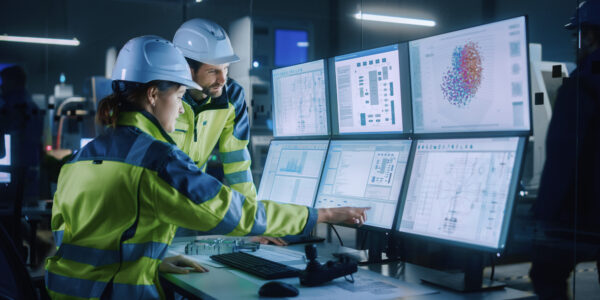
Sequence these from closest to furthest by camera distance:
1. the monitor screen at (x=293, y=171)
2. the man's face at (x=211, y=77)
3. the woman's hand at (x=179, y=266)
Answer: the woman's hand at (x=179, y=266)
the monitor screen at (x=293, y=171)
the man's face at (x=211, y=77)

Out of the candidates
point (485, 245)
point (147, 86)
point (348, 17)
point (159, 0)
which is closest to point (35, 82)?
point (159, 0)

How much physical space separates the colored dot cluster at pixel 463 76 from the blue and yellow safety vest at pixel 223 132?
112 centimetres

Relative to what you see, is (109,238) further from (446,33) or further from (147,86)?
(446,33)

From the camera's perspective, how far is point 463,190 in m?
1.49

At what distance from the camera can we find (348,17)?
4.20 meters

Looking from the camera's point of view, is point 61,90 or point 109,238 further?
point 61,90

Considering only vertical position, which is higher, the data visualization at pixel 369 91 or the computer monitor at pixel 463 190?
the data visualization at pixel 369 91

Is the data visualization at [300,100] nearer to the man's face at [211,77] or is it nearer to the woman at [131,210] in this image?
the man's face at [211,77]

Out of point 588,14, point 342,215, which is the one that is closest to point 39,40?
point 342,215

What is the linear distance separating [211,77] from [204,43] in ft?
0.52

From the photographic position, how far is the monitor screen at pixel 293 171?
2090 millimetres

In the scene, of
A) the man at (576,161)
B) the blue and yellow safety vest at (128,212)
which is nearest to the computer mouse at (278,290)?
the blue and yellow safety vest at (128,212)

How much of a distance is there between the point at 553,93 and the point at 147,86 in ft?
5.20

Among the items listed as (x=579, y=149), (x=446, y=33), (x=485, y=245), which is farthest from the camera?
(x=579, y=149)
